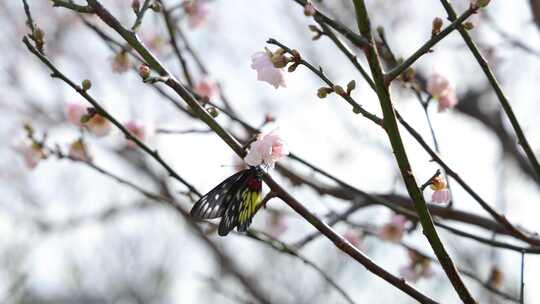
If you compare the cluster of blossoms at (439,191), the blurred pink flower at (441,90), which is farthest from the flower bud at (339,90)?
the blurred pink flower at (441,90)

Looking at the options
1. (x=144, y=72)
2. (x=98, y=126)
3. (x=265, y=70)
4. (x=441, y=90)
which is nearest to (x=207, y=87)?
(x=98, y=126)

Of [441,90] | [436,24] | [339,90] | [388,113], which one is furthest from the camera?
[441,90]

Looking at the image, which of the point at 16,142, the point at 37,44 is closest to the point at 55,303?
the point at 16,142

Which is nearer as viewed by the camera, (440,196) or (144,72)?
(144,72)

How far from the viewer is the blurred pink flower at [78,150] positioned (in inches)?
106

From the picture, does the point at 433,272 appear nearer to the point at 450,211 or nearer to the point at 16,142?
the point at 450,211

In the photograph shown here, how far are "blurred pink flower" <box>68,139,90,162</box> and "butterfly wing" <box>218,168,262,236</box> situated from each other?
1.12 metres

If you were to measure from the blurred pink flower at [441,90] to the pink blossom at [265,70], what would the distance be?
0.91 metres

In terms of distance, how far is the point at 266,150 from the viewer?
1.73 meters

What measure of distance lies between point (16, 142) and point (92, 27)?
3.09ft

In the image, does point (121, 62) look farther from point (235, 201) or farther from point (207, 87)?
point (235, 201)

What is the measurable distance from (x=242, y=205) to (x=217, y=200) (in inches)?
2.7

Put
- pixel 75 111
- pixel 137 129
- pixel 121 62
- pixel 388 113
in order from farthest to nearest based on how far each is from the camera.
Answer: pixel 137 129 → pixel 75 111 → pixel 121 62 → pixel 388 113

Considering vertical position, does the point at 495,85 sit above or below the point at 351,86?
above
